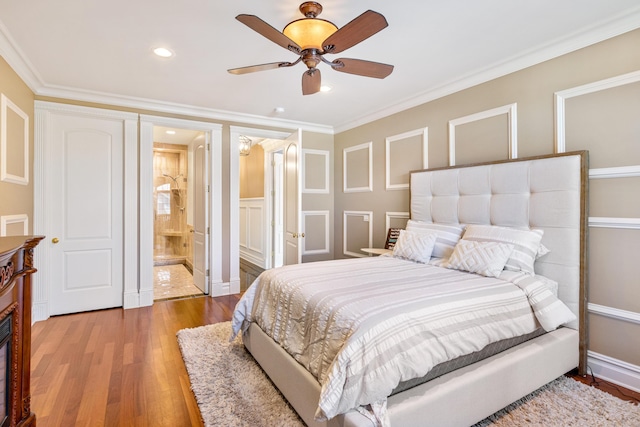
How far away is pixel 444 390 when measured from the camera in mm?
1516

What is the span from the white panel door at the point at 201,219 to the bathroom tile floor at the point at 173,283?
0.17m

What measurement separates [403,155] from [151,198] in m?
3.10

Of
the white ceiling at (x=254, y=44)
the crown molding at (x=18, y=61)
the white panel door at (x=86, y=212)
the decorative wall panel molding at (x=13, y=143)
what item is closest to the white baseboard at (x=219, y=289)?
the white panel door at (x=86, y=212)

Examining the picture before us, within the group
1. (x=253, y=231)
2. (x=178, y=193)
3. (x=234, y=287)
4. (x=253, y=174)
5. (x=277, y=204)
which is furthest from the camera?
(x=178, y=193)

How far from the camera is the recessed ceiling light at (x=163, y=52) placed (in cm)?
245

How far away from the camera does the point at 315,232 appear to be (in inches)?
191

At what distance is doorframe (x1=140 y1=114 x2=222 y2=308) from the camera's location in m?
3.73

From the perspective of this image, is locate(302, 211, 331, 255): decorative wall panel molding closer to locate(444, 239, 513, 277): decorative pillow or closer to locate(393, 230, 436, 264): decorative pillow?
locate(393, 230, 436, 264): decorative pillow

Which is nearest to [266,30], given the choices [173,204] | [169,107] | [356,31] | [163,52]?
[356,31]

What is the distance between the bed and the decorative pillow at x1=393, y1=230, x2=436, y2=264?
0.01 metres

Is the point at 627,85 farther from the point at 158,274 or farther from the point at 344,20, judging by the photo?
the point at 158,274

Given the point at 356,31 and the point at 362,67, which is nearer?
the point at 356,31

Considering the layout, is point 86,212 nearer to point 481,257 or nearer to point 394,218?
point 394,218

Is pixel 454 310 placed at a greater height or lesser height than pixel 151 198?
lesser
